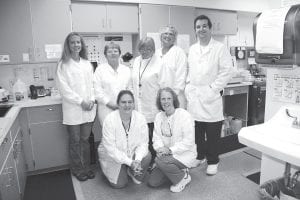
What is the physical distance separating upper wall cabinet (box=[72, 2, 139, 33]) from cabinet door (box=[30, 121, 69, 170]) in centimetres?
117

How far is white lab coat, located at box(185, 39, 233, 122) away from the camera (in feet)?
7.71

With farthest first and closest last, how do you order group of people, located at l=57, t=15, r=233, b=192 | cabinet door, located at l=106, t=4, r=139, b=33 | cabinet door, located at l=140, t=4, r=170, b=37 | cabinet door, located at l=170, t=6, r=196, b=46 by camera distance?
cabinet door, located at l=170, t=6, r=196, b=46 → cabinet door, located at l=140, t=4, r=170, b=37 → cabinet door, located at l=106, t=4, r=139, b=33 → group of people, located at l=57, t=15, r=233, b=192

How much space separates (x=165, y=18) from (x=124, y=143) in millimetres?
1908

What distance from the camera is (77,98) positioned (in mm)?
2342

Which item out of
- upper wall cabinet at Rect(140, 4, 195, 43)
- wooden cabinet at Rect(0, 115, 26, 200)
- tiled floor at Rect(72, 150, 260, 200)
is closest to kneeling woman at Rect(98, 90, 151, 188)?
tiled floor at Rect(72, 150, 260, 200)

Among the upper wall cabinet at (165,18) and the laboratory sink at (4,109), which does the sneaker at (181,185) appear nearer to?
the laboratory sink at (4,109)

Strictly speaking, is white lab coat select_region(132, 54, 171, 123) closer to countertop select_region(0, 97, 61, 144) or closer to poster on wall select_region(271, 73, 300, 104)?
countertop select_region(0, 97, 61, 144)

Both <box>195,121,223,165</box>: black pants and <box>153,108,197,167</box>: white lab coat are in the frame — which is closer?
<box>153,108,197,167</box>: white lab coat

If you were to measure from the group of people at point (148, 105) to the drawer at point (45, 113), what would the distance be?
9.4 inches

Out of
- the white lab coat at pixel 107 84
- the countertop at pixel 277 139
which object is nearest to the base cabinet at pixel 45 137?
the white lab coat at pixel 107 84

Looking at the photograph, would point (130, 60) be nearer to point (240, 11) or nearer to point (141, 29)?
point (141, 29)

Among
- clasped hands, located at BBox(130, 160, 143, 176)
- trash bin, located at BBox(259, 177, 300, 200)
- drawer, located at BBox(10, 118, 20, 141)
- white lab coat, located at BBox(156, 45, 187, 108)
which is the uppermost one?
white lab coat, located at BBox(156, 45, 187, 108)

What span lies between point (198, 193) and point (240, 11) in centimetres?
321

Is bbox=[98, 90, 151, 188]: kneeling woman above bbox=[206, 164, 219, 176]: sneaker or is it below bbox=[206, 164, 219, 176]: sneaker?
above
